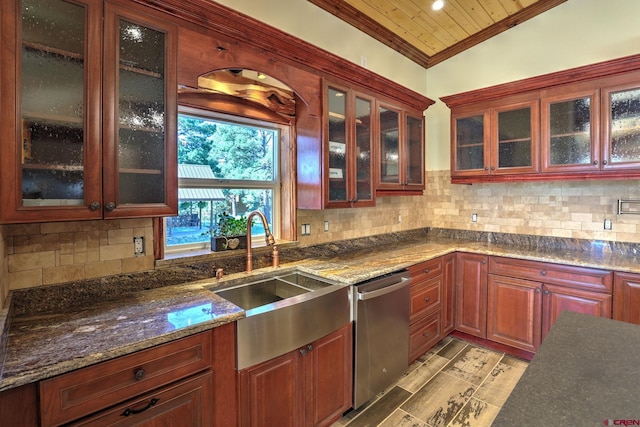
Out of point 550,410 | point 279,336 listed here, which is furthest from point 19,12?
point 550,410

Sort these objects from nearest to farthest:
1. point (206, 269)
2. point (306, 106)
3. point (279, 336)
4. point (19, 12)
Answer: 1. point (19, 12)
2. point (279, 336)
3. point (206, 269)
4. point (306, 106)

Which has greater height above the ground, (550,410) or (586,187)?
(586,187)

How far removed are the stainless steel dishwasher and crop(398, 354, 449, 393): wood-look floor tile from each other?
0.09m

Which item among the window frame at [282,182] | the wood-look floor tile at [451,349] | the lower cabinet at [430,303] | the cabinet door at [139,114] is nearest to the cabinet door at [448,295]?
the lower cabinet at [430,303]

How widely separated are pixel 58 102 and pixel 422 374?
2.94 metres

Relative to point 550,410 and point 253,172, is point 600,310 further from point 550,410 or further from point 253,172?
point 253,172

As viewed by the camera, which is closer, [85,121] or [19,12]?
[19,12]

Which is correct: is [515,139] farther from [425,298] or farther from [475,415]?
[475,415]

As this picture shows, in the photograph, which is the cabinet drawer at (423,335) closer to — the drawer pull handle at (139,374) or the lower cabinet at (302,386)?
the lower cabinet at (302,386)

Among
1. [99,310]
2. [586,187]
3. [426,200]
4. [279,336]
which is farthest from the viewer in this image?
[426,200]

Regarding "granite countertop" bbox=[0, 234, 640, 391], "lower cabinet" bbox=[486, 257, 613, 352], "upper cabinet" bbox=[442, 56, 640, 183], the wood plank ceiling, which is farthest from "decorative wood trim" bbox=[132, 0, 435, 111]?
"lower cabinet" bbox=[486, 257, 613, 352]

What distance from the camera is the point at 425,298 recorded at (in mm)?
2789

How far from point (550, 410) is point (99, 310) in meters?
1.75

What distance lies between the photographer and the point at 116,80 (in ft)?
4.61
